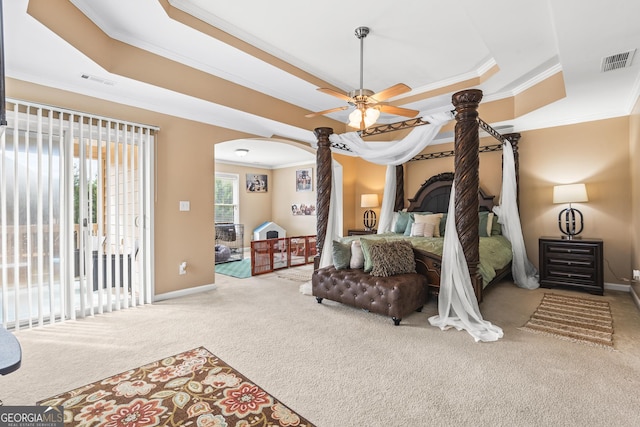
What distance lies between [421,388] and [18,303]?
12.6 ft

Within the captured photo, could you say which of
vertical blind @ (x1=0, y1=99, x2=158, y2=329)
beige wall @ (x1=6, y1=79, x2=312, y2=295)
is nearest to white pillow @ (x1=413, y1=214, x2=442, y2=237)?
beige wall @ (x1=6, y1=79, x2=312, y2=295)

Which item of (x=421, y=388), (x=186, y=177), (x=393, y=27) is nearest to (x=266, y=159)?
(x=186, y=177)

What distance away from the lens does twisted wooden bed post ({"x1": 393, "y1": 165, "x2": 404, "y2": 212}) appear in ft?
20.8

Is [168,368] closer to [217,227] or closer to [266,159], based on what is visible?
[217,227]

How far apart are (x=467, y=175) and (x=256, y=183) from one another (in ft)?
24.4

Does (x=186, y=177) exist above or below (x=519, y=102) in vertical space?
below

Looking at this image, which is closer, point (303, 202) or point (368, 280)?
point (368, 280)

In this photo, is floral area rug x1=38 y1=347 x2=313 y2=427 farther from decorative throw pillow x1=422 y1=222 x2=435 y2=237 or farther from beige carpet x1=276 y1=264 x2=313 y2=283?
decorative throw pillow x1=422 y1=222 x2=435 y2=237

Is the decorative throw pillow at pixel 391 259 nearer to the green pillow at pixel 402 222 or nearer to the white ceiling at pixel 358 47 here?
the green pillow at pixel 402 222

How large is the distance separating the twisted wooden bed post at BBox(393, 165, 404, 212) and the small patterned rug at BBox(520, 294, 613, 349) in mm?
2926

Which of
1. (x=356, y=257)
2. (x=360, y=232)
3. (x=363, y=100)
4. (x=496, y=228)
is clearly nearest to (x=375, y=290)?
(x=356, y=257)

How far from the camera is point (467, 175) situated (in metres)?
3.25

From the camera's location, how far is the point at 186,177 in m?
4.42

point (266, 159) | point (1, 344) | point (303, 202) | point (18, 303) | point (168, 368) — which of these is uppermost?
point (266, 159)
